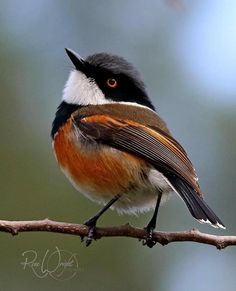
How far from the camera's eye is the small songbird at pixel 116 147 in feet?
17.5

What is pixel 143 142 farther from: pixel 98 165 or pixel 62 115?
pixel 62 115

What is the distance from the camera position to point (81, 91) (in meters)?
6.01

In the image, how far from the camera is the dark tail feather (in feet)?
16.1

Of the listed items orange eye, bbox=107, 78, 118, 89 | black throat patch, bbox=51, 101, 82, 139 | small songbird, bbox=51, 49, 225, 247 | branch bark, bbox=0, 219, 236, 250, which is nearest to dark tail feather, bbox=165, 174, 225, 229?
small songbird, bbox=51, 49, 225, 247

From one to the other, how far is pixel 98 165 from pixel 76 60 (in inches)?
35.8

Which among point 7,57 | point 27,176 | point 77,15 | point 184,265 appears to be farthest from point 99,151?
point 77,15

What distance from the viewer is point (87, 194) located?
5.62m

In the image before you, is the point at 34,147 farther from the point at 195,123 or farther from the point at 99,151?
the point at 99,151

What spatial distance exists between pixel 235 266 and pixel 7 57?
4.38m

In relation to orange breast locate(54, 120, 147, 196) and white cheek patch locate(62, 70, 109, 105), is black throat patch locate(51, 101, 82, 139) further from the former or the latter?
orange breast locate(54, 120, 147, 196)

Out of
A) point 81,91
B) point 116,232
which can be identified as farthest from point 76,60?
point 116,232

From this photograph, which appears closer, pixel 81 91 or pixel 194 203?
pixel 194 203

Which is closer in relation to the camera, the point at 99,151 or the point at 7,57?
the point at 99,151

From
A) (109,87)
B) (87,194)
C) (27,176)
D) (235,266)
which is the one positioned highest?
(109,87)
